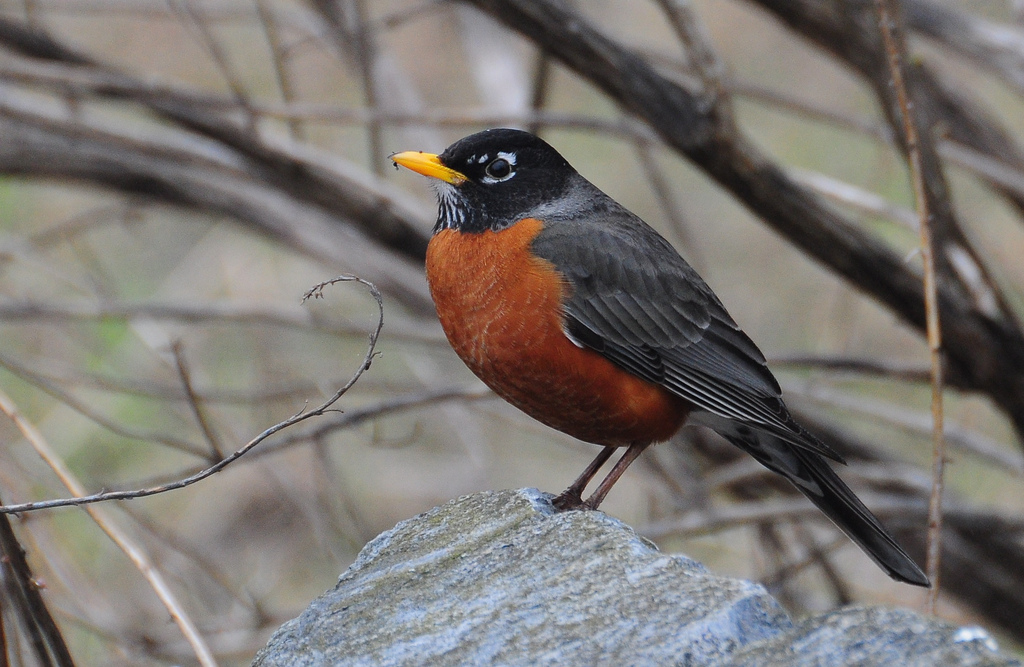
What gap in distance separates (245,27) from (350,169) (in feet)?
19.1

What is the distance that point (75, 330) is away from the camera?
263 inches

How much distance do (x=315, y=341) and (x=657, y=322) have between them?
4900 millimetres

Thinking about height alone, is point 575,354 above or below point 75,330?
below

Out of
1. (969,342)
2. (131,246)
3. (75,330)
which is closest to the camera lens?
(969,342)

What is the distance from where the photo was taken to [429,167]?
3797 mm

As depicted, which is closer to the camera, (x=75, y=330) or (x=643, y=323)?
(x=643, y=323)

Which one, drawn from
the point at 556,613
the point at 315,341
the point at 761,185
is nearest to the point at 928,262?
the point at 761,185

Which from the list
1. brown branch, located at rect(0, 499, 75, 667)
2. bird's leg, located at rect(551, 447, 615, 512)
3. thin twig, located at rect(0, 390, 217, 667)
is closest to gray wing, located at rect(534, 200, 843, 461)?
bird's leg, located at rect(551, 447, 615, 512)

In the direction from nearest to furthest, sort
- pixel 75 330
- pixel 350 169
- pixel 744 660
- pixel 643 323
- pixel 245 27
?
pixel 744 660 → pixel 643 323 → pixel 350 169 → pixel 75 330 → pixel 245 27

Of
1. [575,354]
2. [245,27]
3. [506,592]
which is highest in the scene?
[245,27]

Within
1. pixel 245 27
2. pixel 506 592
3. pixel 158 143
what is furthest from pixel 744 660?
pixel 245 27

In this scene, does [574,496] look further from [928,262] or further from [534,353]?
[928,262]

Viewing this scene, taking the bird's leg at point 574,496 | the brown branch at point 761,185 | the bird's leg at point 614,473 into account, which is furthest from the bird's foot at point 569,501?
the brown branch at point 761,185

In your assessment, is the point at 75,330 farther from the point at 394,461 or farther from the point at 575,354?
the point at 575,354
